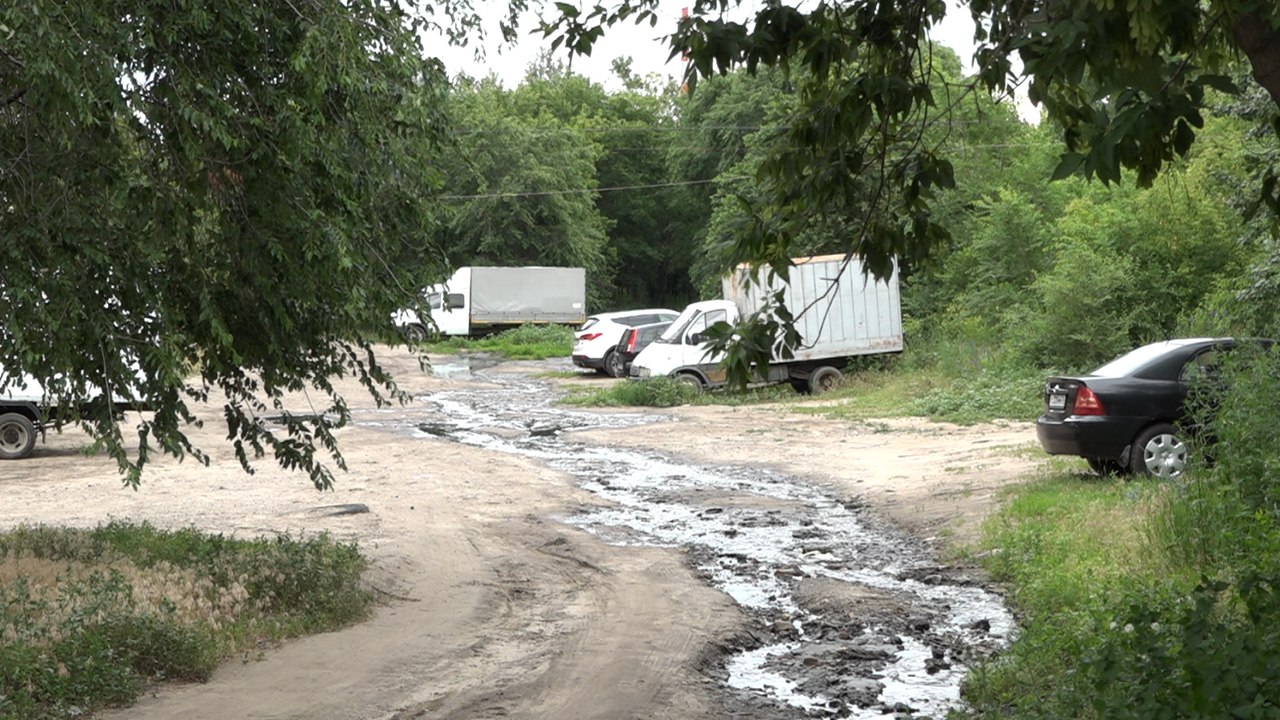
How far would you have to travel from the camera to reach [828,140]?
23.6 ft

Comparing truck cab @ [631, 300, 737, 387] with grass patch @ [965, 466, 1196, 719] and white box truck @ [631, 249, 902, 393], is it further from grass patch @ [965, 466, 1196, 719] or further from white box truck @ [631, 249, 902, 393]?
grass patch @ [965, 466, 1196, 719]

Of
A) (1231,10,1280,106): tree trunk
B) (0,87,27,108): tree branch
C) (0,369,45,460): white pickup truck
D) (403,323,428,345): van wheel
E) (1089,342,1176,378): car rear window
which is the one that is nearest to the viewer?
(1231,10,1280,106): tree trunk

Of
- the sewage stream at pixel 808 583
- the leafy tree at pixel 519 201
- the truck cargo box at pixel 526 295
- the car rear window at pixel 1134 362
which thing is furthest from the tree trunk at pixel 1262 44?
the leafy tree at pixel 519 201

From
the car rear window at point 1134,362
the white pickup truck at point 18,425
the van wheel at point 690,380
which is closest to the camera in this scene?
the car rear window at point 1134,362

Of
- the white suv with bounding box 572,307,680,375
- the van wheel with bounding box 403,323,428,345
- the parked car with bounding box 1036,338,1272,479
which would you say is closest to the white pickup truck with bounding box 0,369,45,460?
the van wheel with bounding box 403,323,428,345

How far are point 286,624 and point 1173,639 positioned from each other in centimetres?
586

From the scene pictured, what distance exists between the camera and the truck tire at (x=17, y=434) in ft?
73.9

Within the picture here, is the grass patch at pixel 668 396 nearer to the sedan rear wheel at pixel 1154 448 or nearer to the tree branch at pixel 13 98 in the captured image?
the sedan rear wheel at pixel 1154 448

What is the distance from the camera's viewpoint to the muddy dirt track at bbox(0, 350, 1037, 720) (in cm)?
850

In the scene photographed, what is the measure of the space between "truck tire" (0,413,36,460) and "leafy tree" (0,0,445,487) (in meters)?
14.0

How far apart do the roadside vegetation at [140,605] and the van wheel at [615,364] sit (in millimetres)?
24678

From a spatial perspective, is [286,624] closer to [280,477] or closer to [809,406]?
[280,477]

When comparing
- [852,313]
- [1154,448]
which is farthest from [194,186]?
[852,313]

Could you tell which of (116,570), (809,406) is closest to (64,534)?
(116,570)
